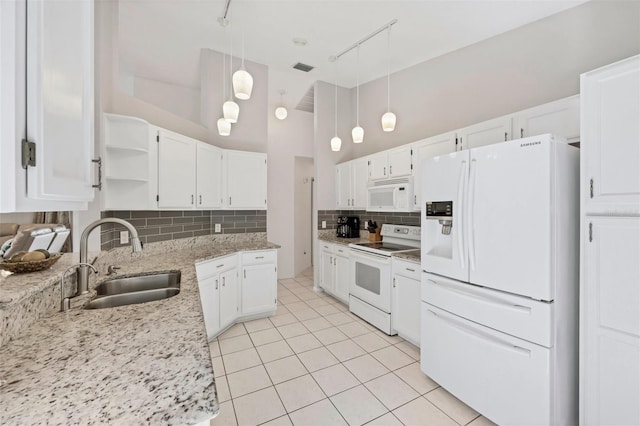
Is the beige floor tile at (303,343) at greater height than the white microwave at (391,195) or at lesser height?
lesser

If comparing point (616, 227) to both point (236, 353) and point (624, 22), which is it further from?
point (236, 353)

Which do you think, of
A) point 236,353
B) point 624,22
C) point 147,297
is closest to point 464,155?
point 624,22

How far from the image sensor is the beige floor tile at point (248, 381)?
2.10 m

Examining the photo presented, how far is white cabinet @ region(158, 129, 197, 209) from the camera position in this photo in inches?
102

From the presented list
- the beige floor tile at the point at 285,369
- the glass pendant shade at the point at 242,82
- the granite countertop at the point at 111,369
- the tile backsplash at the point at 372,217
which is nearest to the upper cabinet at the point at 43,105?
the granite countertop at the point at 111,369

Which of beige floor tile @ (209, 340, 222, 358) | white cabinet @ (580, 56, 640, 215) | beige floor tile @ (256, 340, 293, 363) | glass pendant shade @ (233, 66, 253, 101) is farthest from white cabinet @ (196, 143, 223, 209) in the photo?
white cabinet @ (580, 56, 640, 215)

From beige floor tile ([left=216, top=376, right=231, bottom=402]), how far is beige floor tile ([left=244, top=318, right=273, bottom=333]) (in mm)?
870

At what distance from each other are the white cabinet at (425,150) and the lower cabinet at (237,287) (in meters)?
1.94

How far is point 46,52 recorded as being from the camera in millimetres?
833

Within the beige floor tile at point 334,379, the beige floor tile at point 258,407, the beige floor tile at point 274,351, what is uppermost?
the beige floor tile at point 274,351

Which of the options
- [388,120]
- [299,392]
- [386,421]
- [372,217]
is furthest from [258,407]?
[372,217]

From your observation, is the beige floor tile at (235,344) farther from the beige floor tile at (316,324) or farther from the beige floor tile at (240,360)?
the beige floor tile at (316,324)

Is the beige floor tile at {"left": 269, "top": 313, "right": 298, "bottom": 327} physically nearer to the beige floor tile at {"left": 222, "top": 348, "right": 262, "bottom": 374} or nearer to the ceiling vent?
the beige floor tile at {"left": 222, "top": 348, "right": 262, "bottom": 374}

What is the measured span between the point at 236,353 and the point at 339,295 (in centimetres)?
173
